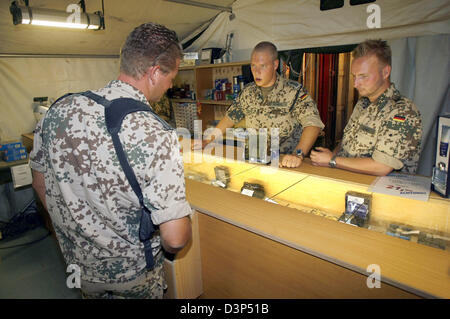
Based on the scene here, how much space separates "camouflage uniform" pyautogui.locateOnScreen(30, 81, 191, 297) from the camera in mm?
947

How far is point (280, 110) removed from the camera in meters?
2.72

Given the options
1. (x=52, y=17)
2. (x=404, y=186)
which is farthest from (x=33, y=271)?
(x=404, y=186)

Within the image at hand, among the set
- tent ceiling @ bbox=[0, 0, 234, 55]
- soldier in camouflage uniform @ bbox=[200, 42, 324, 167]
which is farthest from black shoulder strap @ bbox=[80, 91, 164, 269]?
tent ceiling @ bbox=[0, 0, 234, 55]

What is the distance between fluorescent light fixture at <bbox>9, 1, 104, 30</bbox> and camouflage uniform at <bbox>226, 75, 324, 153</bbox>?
5.26ft

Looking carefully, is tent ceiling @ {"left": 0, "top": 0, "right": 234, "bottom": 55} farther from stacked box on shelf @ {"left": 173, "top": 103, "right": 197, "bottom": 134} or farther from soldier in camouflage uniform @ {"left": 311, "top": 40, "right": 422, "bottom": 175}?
soldier in camouflage uniform @ {"left": 311, "top": 40, "right": 422, "bottom": 175}

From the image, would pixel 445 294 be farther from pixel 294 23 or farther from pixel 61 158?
pixel 294 23

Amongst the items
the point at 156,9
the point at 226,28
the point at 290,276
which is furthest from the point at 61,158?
the point at 226,28

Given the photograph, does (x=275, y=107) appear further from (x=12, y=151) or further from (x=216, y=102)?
(x=12, y=151)

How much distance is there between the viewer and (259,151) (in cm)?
231

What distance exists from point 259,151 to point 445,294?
158cm

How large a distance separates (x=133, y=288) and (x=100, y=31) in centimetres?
352

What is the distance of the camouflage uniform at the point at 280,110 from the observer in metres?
2.56

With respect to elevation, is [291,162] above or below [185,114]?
below

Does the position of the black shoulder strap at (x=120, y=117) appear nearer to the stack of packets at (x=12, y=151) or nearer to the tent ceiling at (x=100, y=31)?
the tent ceiling at (x=100, y=31)
